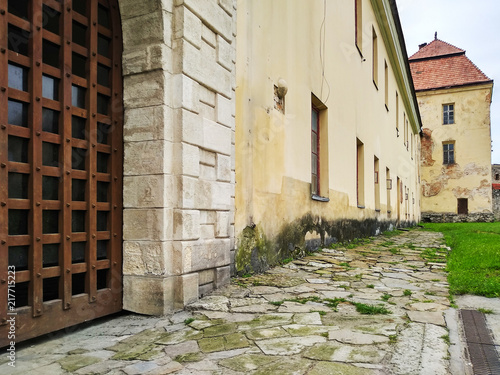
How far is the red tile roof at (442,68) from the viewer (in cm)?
2629

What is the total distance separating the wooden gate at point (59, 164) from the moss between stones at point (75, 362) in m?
0.39

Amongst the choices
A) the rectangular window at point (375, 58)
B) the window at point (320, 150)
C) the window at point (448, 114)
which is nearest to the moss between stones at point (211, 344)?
the window at point (320, 150)

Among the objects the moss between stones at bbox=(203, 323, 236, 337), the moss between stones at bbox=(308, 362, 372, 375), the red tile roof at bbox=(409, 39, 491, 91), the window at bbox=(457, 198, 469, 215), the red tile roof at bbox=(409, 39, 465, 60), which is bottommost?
the moss between stones at bbox=(203, 323, 236, 337)

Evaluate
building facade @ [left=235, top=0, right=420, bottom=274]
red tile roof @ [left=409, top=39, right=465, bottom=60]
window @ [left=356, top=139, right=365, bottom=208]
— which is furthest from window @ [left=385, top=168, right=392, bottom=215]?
red tile roof @ [left=409, top=39, right=465, bottom=60]

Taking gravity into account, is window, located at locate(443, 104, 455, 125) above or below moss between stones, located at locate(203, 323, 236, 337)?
above

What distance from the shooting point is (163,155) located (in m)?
3.11

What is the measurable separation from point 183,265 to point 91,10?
2.04 metres

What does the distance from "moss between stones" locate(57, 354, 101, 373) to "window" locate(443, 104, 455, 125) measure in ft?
93.9

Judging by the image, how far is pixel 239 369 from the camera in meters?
2.00

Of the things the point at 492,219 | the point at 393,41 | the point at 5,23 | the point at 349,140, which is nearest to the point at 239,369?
the point at 5,23

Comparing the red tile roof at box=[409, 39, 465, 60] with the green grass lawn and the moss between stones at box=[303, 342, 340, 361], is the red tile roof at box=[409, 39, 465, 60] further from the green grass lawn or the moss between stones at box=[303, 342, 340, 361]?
the moss between stones at box=[303, 342, 340, 361]

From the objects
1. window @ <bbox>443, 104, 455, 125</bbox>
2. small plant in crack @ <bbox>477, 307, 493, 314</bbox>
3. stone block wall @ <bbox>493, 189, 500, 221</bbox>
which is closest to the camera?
small plant in crack @ <bbox>477, 307, 493, 314</bbox>

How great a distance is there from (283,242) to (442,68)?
88.7 feet

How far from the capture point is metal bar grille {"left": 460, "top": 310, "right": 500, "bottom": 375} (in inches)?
77.6
